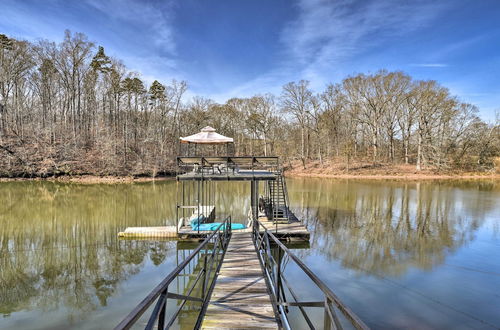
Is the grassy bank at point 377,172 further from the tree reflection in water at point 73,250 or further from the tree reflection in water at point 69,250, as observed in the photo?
the tree reflection in water at point 69,250

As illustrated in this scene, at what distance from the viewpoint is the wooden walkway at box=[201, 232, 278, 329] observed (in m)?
3.88

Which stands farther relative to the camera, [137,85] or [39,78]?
[137,85]

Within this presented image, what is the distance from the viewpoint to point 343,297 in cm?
655

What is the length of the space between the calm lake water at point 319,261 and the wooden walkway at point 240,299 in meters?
1.68

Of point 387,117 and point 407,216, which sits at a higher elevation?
point 387,117

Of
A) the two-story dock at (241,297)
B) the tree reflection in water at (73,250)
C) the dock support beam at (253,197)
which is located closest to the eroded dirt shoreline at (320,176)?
the tree reflection in water at (73,250)

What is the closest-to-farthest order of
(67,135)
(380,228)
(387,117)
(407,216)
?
(380,228) → (407,216) → (67,135) → (387,117)

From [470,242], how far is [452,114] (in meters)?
37.9

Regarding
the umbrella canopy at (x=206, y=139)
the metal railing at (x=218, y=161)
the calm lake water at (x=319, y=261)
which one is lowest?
the calm lake water at (x=319, y=261)

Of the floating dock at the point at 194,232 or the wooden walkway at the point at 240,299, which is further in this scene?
the floating dock at the point at 194,232

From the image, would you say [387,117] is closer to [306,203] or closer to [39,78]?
[306,203]

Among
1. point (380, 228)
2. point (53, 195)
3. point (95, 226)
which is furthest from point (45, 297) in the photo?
point (53, 195)

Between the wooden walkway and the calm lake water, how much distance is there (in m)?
1.68

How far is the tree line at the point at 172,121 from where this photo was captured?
3309 centimetres
